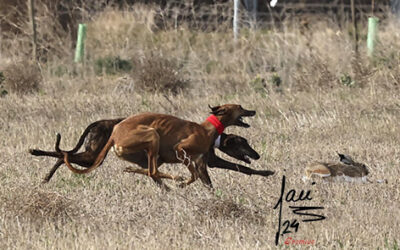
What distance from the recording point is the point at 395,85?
1297cm

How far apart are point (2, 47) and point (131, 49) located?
8.56ft

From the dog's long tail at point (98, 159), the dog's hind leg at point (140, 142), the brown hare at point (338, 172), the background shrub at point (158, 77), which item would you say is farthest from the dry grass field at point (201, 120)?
the dog's hind leg at point (140, 142)

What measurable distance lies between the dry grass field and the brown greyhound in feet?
0.85

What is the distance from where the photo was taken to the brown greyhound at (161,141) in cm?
672

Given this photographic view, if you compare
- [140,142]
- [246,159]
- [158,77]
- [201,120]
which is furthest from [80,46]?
[140,142]

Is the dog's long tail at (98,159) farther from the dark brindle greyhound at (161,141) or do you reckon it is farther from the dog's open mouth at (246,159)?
the dog's open mouth at (246,159)

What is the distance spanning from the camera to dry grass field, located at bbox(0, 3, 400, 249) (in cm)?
600

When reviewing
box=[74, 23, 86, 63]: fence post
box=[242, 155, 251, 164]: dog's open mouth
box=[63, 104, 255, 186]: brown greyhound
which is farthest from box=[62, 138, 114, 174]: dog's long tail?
box=[74, 23, 86, 63]: fence post

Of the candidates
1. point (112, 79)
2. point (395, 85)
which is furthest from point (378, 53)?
point (112, 79)

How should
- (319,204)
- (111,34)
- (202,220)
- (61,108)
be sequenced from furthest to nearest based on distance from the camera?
(111,34), (61,108), (319,204), (202,220)

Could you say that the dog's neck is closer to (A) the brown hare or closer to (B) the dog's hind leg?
(B) the dog's hind leg

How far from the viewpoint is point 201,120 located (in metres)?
11.1

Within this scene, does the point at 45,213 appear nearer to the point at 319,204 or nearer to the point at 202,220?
the point at 202,220
